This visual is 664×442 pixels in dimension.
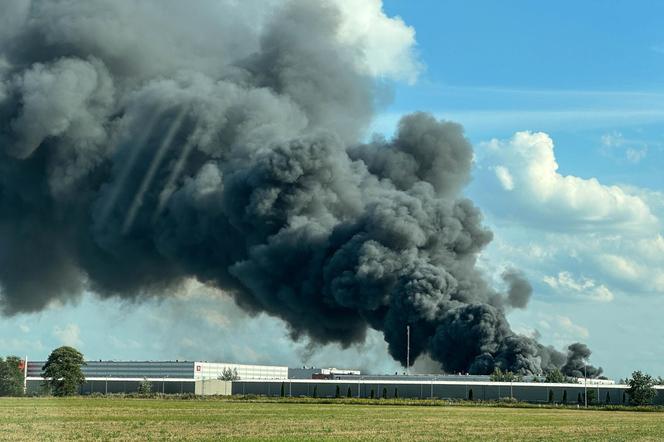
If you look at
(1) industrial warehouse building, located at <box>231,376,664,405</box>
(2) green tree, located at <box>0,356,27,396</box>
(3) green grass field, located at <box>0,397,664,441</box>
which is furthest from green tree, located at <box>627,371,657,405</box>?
(2) green tree, located at <box>0,356,27,396</box>

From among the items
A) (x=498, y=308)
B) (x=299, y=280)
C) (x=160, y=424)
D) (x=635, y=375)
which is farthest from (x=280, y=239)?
(x=160, y=424)

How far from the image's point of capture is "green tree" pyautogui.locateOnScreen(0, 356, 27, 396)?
356 feet

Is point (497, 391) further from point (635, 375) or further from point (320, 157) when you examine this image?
point (320, 157)

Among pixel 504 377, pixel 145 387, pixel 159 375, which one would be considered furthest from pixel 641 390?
pixel 159 375

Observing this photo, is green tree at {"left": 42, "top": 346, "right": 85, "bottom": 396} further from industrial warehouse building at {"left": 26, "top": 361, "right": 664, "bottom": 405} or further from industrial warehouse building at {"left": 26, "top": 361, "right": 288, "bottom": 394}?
industrial warehouse building at {"left": 26, "top": 361, "right": 664, "bottom": 405}

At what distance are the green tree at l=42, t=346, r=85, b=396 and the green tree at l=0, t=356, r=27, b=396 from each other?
3657 mm

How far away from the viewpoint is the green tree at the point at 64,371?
351ft

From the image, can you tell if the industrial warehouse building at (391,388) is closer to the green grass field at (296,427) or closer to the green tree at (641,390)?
the green tree at (641,390)

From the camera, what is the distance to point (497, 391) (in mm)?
105125

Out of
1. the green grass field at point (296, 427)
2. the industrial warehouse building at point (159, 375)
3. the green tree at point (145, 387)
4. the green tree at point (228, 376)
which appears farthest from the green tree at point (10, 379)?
the green grass field at point (296, 427)

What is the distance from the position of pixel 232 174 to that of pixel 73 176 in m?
20.5

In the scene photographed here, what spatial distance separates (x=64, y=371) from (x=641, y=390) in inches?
2284

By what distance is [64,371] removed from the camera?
107 meters

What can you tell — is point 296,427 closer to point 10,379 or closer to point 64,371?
point 64,371
